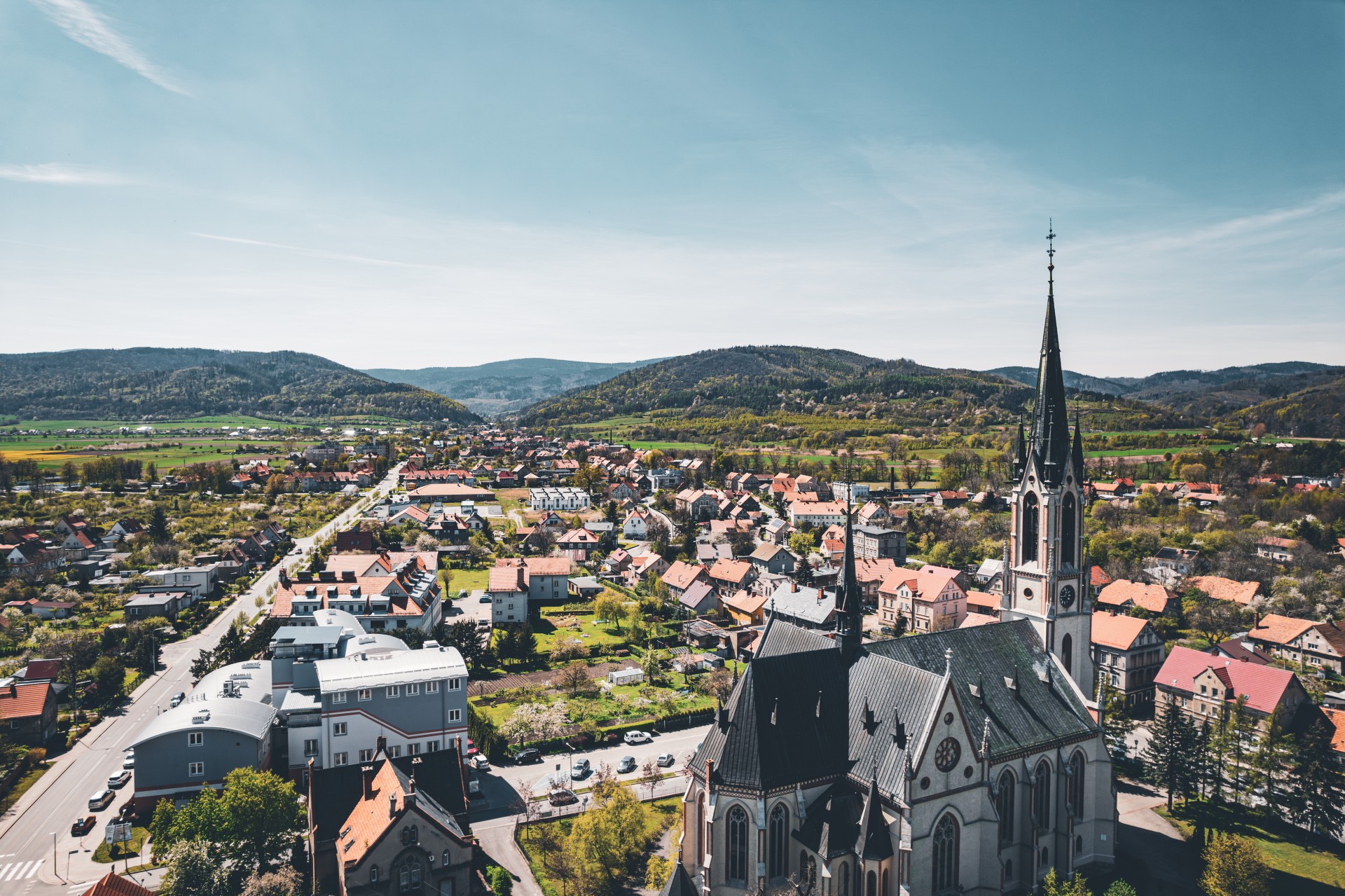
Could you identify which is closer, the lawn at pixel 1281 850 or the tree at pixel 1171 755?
the lawn at pixel 1281 850

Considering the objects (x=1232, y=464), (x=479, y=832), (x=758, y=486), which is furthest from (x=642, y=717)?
(x=1232, y=464)

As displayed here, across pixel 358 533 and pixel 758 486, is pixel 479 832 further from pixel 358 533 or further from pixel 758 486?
pixel 758 486

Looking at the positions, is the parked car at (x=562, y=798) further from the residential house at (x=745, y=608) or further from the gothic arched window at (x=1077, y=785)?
the residential house at (x=745, y=608)

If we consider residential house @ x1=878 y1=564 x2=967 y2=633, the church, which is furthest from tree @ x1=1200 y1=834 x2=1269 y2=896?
residential house @ x1=878 y1=564 x2=967 y2=633

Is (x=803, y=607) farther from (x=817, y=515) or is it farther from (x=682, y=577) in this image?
(x=817, y=515)

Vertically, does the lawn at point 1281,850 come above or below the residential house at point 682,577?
below

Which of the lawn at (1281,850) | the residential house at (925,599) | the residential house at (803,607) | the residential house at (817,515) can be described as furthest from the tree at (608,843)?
the residential house at (817,515)

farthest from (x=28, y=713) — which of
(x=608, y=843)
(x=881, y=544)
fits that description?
(x=881, y=544)

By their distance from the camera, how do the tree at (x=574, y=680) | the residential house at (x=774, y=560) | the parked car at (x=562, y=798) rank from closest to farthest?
1. the parked car at (x=562, y=798)
2. the tree at (x=574, y=680)
3. the residential house at (x=774, y=560)

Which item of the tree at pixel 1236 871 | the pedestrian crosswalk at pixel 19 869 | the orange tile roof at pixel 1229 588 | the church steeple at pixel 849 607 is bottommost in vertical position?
the pedestrian crosswalk at pixel 19 869

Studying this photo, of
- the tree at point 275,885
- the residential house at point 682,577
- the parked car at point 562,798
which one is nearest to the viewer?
the tree at point 275,885
